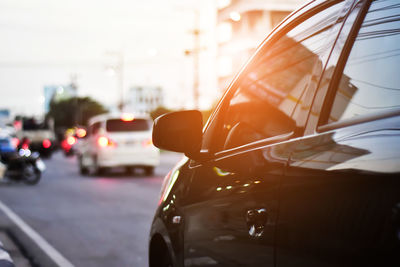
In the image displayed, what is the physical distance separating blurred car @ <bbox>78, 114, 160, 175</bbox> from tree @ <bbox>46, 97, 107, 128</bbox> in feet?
371

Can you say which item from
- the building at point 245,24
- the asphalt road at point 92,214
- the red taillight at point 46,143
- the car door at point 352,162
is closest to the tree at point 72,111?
the building at point 245,24

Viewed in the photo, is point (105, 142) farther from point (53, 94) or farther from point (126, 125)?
point (53, 94)

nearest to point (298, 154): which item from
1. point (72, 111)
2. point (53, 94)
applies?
point (72, 111)

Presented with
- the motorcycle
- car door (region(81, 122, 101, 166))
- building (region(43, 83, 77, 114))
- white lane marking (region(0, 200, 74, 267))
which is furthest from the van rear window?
building (region(43, 83, 77, 114))

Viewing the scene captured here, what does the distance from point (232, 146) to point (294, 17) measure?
0.68m

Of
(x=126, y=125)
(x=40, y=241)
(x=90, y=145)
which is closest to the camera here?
(x=40, y=241)

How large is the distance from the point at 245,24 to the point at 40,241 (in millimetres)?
54478

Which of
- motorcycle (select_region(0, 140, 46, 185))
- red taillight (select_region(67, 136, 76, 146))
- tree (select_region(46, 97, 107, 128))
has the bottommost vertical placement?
tree (select_region(46, 97, 107, 128))

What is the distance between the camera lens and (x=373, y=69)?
2.20m

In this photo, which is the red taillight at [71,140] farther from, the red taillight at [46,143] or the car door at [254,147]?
the car door at [254,147]

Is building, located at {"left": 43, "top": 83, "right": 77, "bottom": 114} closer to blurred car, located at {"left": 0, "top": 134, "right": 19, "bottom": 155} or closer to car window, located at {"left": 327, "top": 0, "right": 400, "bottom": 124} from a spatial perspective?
blurred car, located at {"left": 0, "top": 134, "right": 19, "bottom": 155}

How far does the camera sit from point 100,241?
8.98 m

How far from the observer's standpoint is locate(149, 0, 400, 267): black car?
6.14 feet

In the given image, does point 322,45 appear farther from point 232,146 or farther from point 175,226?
point 175,226
